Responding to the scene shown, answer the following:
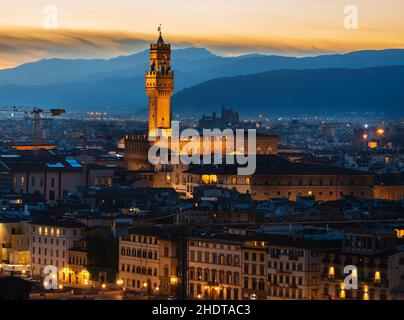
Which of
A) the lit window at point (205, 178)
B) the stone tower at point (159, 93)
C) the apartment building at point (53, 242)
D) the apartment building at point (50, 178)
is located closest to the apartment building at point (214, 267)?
the apartment building at point (53, 242)

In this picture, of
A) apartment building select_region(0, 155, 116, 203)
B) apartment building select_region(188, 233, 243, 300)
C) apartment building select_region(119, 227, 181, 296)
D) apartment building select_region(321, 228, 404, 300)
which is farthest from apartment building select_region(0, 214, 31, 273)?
apartment building select_region(0, 155, 116, 203)

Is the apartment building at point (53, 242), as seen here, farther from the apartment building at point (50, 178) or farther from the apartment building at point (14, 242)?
the apartment building at point (50, 178)

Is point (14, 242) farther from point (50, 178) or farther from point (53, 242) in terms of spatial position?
point (50, 178)

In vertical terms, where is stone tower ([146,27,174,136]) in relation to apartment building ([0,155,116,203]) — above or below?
above

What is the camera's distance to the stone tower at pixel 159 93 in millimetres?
105381

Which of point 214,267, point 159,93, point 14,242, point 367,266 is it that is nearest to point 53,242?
point 14,242

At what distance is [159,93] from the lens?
105875 millimetres

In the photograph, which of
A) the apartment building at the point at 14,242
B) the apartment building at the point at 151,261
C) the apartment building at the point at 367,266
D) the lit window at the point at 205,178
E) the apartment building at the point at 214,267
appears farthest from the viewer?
the lit window at the point at 205,178

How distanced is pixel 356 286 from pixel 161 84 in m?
58.2

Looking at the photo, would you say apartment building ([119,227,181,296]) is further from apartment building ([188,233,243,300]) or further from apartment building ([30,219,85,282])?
apartment building ([30,219,85,282])

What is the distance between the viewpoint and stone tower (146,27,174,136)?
346 ft

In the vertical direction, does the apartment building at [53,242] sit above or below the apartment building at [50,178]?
below

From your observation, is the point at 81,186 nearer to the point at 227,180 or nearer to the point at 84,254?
the point at 227,180
